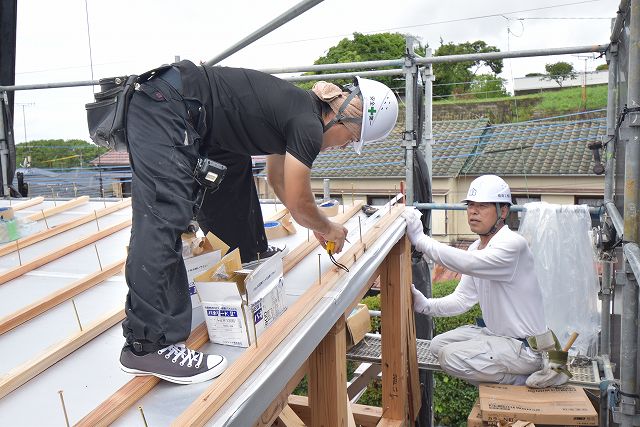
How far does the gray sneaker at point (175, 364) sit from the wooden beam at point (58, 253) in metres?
1.45

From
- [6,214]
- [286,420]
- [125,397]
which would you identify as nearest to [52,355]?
[125,397]

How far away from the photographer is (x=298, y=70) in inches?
224

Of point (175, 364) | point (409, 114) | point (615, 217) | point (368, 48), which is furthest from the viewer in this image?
point (368, 48)

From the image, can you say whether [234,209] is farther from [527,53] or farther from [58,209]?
[527,53]

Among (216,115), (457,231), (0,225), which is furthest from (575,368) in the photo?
(457,231)

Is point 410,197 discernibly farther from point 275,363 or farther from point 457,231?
point 457,231

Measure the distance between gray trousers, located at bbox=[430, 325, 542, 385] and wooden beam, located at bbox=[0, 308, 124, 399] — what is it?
237 centimetres

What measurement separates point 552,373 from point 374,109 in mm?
2200

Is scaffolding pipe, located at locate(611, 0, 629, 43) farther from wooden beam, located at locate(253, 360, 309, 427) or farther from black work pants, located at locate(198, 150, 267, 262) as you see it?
wooden beam, located at locate(253, 360, 309, 427)

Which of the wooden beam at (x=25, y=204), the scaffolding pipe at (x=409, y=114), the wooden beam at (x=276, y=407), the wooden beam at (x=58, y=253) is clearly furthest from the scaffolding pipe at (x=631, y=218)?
the wooden beam at (x=25, y=204)

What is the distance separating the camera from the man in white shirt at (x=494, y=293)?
3.80 meters

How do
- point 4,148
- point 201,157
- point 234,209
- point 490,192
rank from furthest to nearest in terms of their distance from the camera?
point 4,148, point 490,192, point 234,209, point 201,157

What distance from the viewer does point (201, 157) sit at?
8.02ft

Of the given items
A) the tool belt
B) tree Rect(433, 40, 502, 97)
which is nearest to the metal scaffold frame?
the tool belt
